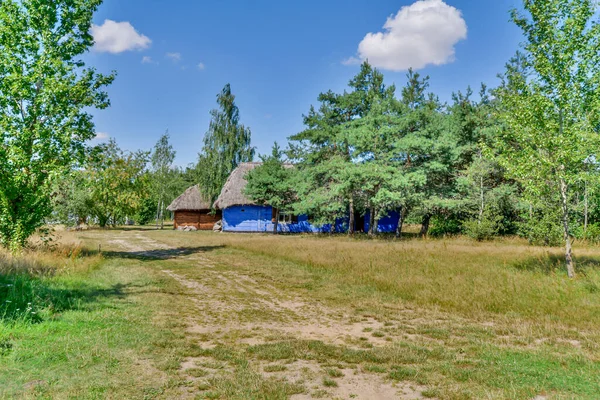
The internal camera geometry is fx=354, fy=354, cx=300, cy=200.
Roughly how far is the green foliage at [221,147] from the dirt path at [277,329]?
2929cm

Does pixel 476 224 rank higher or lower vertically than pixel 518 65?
lower

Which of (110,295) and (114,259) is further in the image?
(114,259)

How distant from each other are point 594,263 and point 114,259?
17.1 m

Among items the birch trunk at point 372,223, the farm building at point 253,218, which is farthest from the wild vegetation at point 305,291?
the farm building at point 253,218

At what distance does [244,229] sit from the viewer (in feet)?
116

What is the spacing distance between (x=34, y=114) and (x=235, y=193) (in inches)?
926

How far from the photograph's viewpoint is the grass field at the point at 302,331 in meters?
4.07

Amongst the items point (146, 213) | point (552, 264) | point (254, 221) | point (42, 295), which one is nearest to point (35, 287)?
point (42, 295)

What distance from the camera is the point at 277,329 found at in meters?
6.24

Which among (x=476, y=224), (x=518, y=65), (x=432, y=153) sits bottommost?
(x=476, y=224)

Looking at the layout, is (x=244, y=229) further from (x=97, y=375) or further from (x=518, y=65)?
(x=97, y=375)

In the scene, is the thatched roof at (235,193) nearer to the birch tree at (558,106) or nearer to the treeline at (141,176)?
the treeline at (141,176)

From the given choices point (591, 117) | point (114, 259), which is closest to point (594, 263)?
point (591, 117)

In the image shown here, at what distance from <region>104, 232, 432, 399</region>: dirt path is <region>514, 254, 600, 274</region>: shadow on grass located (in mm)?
7161
